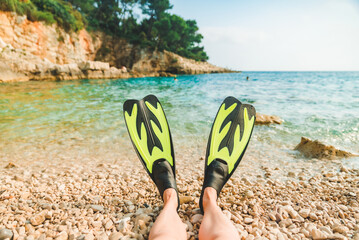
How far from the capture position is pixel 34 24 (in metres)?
17.3

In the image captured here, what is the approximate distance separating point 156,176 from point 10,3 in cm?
2103

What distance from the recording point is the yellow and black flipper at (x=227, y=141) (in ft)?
5.88

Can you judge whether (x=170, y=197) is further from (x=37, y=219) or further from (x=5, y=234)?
(x=5, y=234)

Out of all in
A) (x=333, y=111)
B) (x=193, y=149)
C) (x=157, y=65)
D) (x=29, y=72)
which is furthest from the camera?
(x=157, y=65)

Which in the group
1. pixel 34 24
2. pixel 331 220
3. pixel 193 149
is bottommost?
pixel 193 149

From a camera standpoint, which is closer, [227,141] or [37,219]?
[37,219]

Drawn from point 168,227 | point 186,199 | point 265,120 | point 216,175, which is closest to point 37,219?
point 168,227

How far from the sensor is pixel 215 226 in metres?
1.13

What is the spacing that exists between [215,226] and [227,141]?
1.27m

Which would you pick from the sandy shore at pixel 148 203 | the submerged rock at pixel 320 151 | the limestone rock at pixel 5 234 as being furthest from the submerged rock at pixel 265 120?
the limestone rock at pixel 5 234

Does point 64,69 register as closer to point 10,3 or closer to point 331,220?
point 10,3

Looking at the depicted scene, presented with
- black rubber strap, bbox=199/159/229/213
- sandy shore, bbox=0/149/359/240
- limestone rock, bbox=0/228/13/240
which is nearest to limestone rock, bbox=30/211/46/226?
sandy shore, bbox=0/149/359/240

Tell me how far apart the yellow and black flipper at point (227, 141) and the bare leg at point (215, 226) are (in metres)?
0.31

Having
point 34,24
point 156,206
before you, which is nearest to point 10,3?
point 34,24
